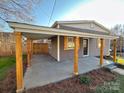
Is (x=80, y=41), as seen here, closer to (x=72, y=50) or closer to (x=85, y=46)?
(x=85, y=46)

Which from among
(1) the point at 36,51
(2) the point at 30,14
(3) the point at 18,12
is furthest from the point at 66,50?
(1) the point at 36,51

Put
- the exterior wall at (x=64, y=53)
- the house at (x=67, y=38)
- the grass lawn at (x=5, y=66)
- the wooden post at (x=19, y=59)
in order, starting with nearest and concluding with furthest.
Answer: the wooden post at (x=19, y=59)
the house at (x=67, y=38)
the grass lawn at (x=5, y=66)
the exterior wall at (x=64, y=53)

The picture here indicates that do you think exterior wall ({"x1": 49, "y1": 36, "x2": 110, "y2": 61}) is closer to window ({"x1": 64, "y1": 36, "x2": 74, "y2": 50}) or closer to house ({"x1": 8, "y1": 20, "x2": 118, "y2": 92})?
house ({"x1": 8, "y1": 20, "x2": 118, "y2": 92})

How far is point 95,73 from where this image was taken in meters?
7.18

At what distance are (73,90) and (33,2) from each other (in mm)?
5647

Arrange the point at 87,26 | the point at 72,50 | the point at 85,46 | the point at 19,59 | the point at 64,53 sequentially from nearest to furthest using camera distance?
the point at 19,59
the point at 64,53
the point at 72,50
the point at 85,46
the point at 87,26

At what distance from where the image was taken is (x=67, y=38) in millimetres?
10742

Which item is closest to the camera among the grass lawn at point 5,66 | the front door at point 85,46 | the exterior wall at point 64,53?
the grass lawn at point 5,66

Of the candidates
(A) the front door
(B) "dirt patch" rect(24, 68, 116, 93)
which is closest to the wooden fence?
(A) the front door

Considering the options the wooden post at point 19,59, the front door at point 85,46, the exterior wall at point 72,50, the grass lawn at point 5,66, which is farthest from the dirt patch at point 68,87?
the front door at point 85,46

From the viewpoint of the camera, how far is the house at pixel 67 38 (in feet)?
14.6

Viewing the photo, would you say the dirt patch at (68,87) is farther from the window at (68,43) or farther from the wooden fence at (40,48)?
the wooden fence at (40,48)

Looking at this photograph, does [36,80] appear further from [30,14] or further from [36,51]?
[36,51]

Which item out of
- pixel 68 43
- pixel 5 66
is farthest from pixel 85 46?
pixel 5 66
